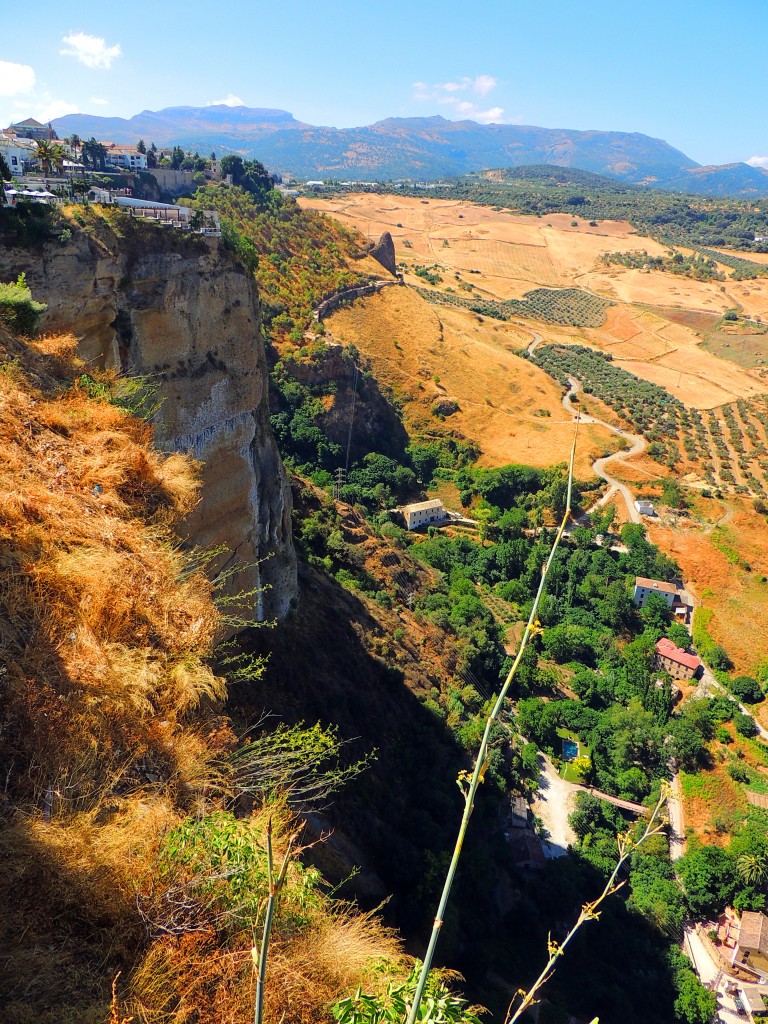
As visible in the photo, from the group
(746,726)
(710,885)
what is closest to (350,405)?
(746,726)

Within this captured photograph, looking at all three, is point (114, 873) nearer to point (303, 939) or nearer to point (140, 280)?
point (303, 939)

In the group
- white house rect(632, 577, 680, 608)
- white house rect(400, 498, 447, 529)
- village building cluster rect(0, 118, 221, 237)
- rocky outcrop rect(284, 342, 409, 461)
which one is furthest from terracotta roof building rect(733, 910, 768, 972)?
rocky outcrop rect(284, 342, 409, 461)

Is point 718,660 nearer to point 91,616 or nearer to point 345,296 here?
point 91,616

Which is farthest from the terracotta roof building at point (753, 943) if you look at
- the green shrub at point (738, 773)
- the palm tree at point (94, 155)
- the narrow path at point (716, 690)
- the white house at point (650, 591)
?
the palm tree at point (94, 155)

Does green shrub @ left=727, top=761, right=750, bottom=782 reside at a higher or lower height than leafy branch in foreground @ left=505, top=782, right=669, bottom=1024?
lower

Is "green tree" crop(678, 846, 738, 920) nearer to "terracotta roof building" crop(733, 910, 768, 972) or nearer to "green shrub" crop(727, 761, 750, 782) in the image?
"terracotta roof building" crop(733, 910, 768, 972)

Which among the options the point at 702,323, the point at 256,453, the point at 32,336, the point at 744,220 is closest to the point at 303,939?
the point at 32,336
